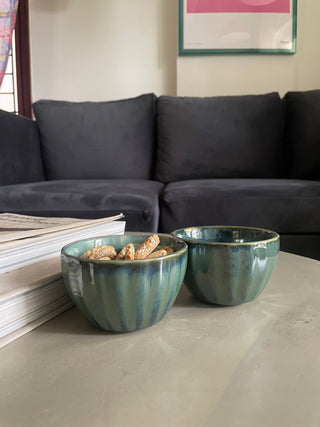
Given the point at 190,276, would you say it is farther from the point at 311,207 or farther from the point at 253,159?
the point at 253,159

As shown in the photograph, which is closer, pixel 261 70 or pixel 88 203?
pixel 88 203

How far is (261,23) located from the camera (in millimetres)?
2426

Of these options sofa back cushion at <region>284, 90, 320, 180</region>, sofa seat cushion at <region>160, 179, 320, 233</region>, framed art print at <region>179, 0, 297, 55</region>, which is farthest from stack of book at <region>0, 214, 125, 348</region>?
framed art print at <region>179, 0, 297, 55</region>

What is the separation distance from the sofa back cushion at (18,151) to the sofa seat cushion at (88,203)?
0.25 metres

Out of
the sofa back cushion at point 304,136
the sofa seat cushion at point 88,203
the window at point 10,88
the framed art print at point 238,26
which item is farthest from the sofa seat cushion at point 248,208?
the window at point 10,88

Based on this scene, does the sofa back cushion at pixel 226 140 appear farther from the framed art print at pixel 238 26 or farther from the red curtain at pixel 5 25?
the red curtain at pixel 5 25

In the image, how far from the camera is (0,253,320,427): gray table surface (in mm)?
240

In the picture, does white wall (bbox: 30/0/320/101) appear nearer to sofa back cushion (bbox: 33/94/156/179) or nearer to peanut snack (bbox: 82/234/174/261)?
sofa back cushion (bbox: 33/94/156/179)

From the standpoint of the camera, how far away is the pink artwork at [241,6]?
241cm

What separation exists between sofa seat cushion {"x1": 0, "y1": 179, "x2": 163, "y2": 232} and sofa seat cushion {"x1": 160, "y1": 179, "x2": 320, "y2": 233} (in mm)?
98

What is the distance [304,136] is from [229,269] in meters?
1.76

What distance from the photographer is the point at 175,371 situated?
0.29m

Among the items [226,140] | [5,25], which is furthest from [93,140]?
[5,25]

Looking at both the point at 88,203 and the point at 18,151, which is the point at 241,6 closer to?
the point at 18,151
